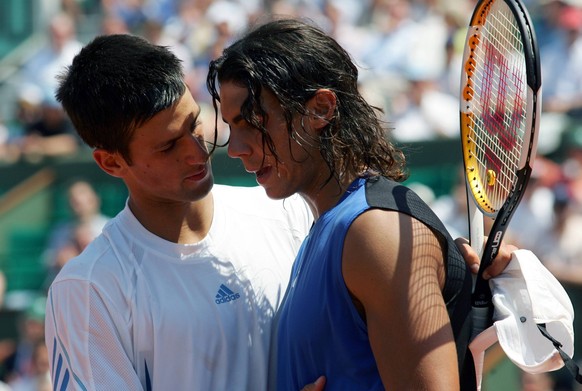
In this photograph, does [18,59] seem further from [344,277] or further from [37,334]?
[344,277]

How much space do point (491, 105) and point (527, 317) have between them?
0.72m

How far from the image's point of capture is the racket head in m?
2.65

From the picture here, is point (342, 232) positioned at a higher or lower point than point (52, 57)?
higher

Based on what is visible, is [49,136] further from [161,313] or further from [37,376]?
[161,313]

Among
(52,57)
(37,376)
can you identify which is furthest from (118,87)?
(52,57)

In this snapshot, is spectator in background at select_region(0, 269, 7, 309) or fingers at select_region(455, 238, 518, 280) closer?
fingers at select_region(455, 238, 518, 280)

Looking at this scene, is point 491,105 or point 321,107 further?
point 491,105

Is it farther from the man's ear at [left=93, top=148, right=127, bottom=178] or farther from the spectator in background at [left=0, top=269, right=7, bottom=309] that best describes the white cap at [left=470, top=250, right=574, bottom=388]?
the spectator in background at [left=0, top=269, right=7, bottom=309]

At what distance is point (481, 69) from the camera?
112 inches

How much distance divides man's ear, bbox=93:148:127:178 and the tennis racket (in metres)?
0.95

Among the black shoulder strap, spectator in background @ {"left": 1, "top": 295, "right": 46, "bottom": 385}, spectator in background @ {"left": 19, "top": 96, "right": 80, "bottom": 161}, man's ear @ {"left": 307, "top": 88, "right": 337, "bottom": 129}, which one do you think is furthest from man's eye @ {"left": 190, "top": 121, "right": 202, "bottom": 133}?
spectator in background @ {"left": 19, "top": 96, "right": 80, "bottom": 161}

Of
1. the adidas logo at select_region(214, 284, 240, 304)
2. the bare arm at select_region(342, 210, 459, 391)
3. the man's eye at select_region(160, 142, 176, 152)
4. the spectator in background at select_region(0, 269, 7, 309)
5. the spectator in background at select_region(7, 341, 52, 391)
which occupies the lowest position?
the spectator in background at select_region(7, 341, 52, 391)

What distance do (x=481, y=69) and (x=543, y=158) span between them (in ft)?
14.0

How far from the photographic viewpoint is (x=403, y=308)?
2213 millimetres
